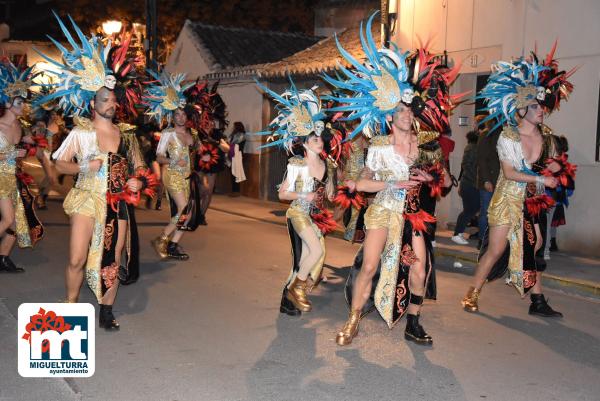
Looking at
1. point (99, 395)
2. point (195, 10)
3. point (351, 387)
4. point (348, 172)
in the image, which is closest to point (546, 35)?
point (348, 172)

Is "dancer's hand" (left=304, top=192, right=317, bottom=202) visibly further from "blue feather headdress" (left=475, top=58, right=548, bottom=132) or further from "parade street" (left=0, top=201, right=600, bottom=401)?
"blue feather headdress" (left=475, top=58, right=548, bottom=132)

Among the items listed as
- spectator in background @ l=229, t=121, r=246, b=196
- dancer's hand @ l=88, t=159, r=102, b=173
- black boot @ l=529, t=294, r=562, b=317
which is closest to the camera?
dancer's hand @ l=88, t=159, r=102, b=173

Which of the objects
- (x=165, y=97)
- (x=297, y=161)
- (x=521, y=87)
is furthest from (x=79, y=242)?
(x=521, y=87)


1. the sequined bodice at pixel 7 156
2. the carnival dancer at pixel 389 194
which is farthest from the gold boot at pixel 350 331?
the sequined bodice at pixel 7 156

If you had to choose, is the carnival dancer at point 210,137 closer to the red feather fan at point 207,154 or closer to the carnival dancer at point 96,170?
the red feather fan at point 207,154

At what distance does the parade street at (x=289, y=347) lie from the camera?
514 centimetres

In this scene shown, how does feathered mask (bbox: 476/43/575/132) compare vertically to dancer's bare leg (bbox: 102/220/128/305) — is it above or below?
above

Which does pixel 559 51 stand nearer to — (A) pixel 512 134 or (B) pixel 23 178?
(A) pixel 512 134

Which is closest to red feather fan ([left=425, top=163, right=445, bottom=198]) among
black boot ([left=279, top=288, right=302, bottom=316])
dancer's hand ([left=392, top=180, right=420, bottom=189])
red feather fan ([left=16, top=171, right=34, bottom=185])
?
dancer's hand ([left=392, top=180, right=420, bottom=189])

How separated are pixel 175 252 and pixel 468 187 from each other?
4510 millimetres

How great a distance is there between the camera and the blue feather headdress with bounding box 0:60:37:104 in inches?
337

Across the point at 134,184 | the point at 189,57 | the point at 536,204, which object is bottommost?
the point at 536,204

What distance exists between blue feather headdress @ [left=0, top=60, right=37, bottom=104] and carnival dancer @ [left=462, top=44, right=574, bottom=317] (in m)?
5.04

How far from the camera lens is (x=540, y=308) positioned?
7.35 meters
